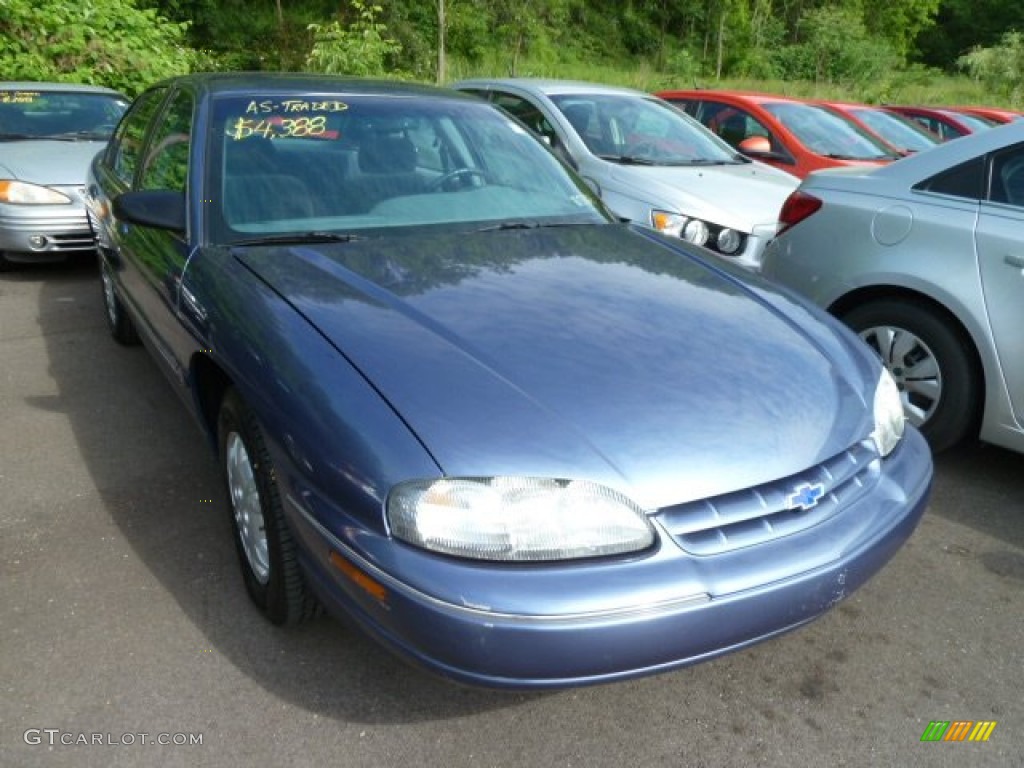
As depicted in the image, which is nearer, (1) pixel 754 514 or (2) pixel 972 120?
(1) pixel 754 514

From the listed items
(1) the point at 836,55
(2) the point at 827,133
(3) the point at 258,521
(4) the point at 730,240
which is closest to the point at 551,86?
(4) the point at 730,240

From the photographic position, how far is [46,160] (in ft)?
20.7

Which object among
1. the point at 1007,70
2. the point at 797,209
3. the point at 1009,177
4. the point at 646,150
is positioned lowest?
the point at 797,209

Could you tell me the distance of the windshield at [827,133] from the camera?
736 cm

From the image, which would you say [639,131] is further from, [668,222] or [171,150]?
[171,150]

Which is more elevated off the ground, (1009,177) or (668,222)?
(1009,177)

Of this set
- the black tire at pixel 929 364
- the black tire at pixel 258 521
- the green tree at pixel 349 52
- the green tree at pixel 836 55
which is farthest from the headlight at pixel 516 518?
the green tree at pixel 836 55

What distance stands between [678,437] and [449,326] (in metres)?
0.68

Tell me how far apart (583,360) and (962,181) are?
2255 mm

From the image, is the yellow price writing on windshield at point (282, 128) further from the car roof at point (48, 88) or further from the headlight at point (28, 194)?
the car roof at point (48, 88)

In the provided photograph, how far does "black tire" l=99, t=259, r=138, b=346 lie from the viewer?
177 inches

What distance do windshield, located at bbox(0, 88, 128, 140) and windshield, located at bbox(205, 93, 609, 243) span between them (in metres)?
4.96

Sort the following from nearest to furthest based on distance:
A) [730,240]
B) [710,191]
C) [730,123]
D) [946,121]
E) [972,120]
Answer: [730,240] < [710,191] < [730,123] < [946,121] < [972,120]

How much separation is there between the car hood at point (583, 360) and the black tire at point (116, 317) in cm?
223
